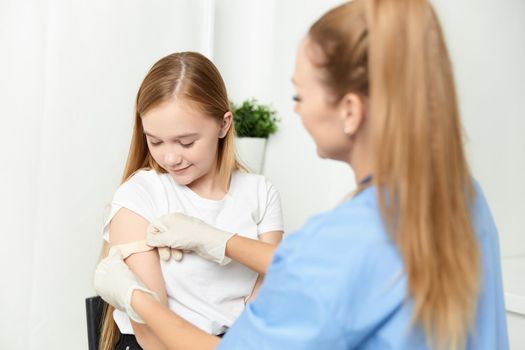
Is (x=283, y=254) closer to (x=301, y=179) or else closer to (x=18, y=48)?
(x=18, y=48)

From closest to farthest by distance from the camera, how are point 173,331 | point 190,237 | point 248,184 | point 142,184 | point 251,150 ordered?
1. point 173,331
2. point 190,237
3. point 142,184
4. point 248,184
5. point 251,150

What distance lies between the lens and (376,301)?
74 cm

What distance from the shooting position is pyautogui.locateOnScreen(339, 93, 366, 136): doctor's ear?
0.76 meters

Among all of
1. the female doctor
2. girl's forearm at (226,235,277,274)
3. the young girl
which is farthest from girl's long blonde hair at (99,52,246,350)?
the female doctor

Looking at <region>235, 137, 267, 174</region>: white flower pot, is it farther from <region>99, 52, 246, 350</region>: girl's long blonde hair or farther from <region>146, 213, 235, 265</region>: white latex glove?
<region>146, 213, 235, 265</region>: white latex glove

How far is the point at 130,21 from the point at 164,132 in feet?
2.99

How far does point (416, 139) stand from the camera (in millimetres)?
723

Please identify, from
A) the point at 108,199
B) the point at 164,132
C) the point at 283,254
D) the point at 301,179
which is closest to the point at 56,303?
the point at 108,199

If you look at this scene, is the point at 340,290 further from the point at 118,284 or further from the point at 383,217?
the point at 118,284

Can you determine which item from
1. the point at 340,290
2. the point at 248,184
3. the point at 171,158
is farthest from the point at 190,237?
the point at 340,290

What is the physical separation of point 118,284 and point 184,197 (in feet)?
1.02

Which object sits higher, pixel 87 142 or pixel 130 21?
pixel 130 21

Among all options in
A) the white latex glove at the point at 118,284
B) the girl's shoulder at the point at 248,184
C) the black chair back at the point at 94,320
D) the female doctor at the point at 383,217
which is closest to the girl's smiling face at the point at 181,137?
the girl's shoulder at the point at 248,184

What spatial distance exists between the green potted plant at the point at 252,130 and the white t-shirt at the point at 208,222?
1.03 m
